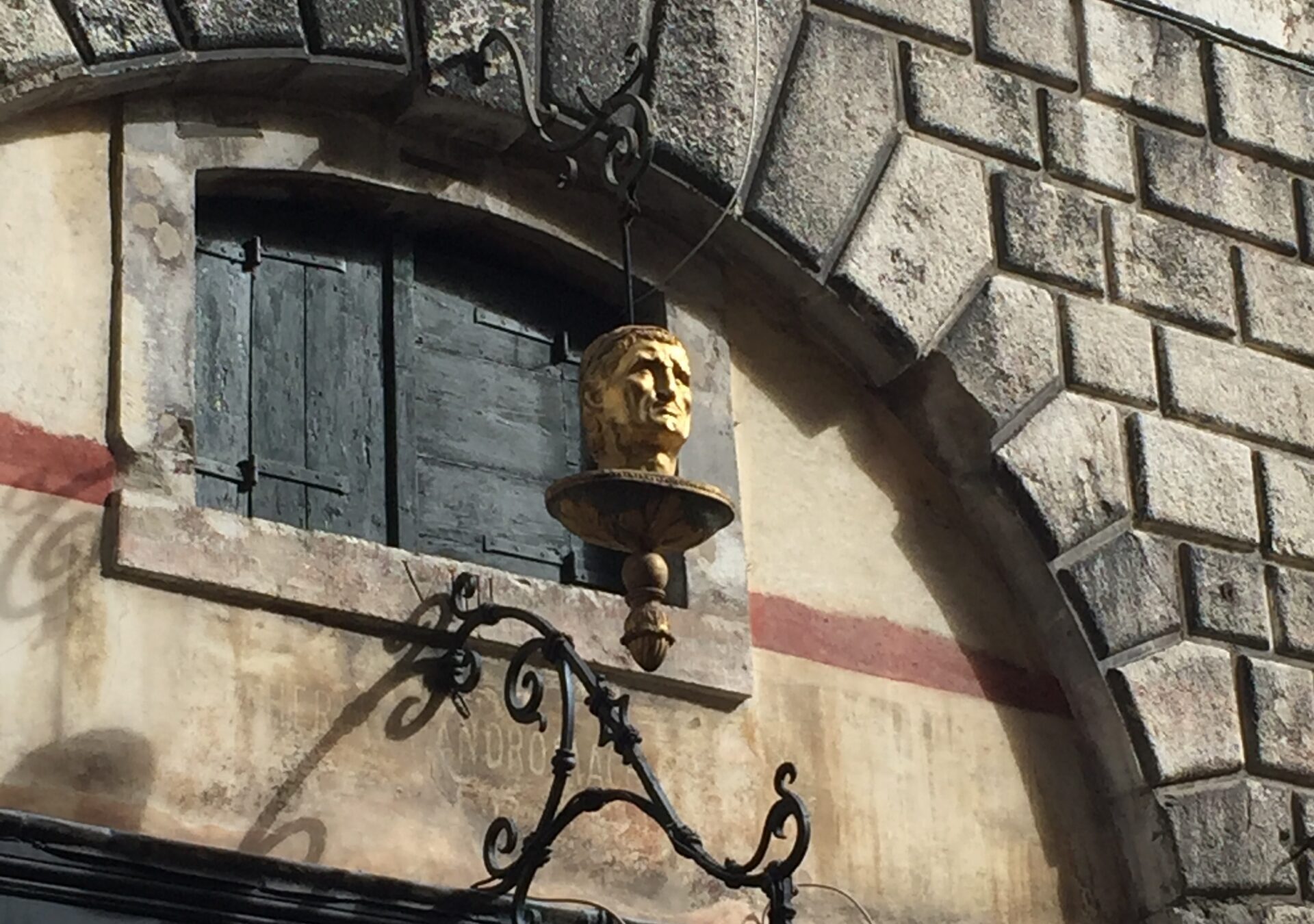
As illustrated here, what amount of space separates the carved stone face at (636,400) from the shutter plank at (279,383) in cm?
57

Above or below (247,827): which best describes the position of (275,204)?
above

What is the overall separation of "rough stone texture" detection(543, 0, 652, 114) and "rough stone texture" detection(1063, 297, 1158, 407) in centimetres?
111

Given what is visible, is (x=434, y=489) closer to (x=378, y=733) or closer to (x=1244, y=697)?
(x=378, y=733)

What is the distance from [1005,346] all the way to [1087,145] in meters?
0.63

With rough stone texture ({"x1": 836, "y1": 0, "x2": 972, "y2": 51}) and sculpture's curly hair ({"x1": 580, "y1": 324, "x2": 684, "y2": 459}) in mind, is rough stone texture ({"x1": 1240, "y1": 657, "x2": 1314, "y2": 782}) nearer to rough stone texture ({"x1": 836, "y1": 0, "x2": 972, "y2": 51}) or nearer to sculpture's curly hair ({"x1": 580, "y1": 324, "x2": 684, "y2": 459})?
rough stone texture ({"x1": 836, "y1": 0, "x2": 972, "y2": 51})

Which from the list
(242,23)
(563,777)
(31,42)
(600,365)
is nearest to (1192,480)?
(600,365)

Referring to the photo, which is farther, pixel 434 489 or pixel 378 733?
pixel 434 489

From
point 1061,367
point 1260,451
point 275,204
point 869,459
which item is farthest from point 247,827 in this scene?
point 1260,451

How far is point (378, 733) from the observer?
16.2 ft

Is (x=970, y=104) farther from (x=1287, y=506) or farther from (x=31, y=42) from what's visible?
(x=31, y=42)

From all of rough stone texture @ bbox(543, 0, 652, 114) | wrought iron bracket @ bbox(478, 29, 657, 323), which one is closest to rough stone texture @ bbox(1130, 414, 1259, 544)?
wrought iron bracket @ bbox(478, 29, 657, 323)

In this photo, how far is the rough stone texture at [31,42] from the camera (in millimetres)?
4852

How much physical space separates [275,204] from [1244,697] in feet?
7.26

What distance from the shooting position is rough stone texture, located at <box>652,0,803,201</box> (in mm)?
5699
